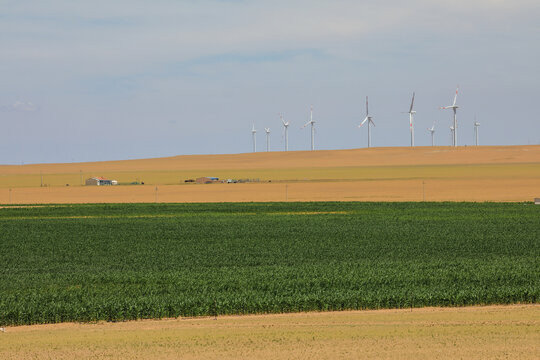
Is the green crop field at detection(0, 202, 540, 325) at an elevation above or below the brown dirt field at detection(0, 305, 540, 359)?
above

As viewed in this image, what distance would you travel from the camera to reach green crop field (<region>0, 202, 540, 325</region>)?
21.8 m

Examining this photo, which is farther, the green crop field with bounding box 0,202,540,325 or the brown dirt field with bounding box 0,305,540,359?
the green crop field with bounding box 0,202,540,325

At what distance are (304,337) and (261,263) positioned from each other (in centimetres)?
1196

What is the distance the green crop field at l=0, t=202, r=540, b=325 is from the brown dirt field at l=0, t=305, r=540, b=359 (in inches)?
29.1

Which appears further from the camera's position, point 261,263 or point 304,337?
point 261,263

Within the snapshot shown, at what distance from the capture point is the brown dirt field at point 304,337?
1708 centimetres

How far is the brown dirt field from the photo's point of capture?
17078 mm

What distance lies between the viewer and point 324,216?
2088 inches

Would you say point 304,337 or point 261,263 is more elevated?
point 261,263

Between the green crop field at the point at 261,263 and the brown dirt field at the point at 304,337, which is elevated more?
the green crop field at the point at 261,263

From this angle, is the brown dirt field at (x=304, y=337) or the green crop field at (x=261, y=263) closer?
the brown dirt field at (x=304, y=337)

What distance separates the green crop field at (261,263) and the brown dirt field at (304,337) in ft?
2.43

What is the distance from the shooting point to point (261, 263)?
30.3 meters

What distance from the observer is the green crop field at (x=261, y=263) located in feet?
71.7
